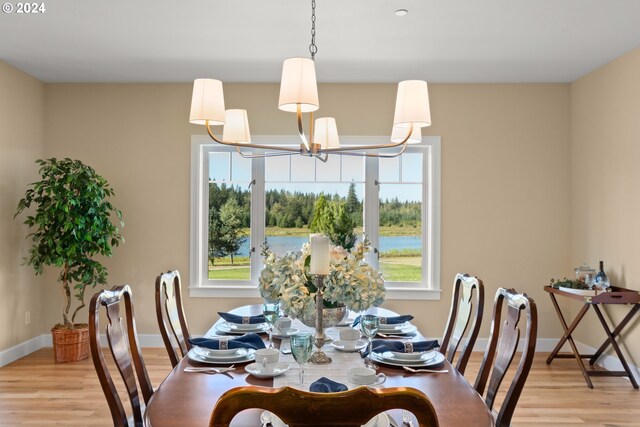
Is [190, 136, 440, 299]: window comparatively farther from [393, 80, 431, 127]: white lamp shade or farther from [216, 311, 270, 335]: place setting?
[393, 80, 431, 127]: white lamp shade

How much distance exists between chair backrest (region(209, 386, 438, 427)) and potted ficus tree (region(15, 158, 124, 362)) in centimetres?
396

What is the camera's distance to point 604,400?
3.69 metres

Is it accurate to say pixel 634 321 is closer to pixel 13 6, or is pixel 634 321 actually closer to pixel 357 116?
pixel 357 116

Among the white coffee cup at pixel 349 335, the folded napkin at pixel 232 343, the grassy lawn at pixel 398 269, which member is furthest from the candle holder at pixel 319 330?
the grassy lawn at pixel 398 269

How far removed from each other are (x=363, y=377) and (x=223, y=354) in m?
0.65

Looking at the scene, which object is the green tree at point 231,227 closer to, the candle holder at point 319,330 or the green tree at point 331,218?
the green tree at point 331,218

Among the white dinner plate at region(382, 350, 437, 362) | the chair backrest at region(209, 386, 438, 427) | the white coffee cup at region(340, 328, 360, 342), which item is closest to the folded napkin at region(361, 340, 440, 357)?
the white dinner plate at region(382, 350, 437, 362)

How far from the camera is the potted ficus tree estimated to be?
4465 millimetres

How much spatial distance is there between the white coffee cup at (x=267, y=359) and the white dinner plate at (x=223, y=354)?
146 mm

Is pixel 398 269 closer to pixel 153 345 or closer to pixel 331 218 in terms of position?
pixel 331 218

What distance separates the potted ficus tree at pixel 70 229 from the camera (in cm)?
446

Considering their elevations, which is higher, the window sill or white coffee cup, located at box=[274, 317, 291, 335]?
white coffee cup, located at box=[274, 317, 291, 335]

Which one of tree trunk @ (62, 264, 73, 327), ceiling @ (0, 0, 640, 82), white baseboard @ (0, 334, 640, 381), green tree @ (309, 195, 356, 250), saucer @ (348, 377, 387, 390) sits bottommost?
white baseboard @ (0, 334, 640, 381)

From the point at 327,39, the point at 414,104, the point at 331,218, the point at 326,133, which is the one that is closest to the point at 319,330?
the point at 414,104
